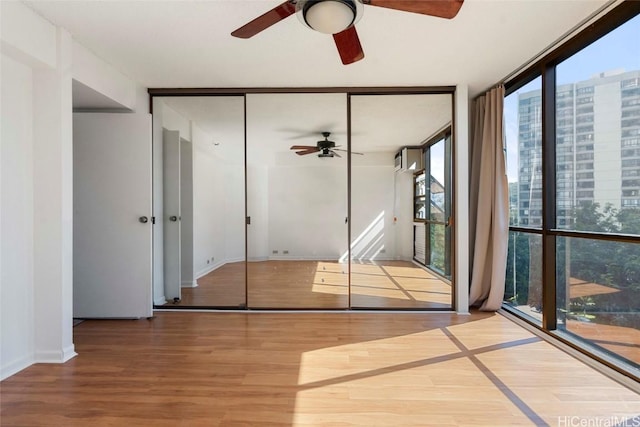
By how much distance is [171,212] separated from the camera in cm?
382

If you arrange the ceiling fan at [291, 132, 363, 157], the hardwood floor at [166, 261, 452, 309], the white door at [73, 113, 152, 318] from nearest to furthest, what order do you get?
the white door at [73, 113, 152, 318], the hardwood floor at [166, 261, 452, 309], the ceiling fan at [291, 132, 363, 157]

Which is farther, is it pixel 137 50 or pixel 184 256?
pixel 184 256

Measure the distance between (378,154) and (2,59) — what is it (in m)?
5.18

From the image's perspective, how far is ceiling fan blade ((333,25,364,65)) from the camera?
1.98 m

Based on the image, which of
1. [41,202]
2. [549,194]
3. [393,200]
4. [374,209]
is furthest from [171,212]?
[393,200]

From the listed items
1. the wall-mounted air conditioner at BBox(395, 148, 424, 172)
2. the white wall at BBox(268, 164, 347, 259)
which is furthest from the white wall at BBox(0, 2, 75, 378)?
the wall-mounted air conditioner at BBox(395, 148, 424, 172)

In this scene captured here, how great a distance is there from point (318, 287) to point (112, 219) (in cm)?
252

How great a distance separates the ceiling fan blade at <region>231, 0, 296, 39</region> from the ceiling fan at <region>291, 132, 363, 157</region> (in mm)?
3027

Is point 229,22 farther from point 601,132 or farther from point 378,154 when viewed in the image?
point 378,154

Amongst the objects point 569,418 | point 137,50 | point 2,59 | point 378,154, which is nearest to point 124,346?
point 2,59

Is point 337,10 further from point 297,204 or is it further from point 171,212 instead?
point 297,204

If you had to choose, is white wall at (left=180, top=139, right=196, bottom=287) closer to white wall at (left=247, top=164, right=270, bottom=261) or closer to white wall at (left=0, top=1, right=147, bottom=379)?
white wall at (left=247, top=164, right=270, bottom=261)

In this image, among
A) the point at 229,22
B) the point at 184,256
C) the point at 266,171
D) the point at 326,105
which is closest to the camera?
the point at 229,22

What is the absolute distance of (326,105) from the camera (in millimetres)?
3936
